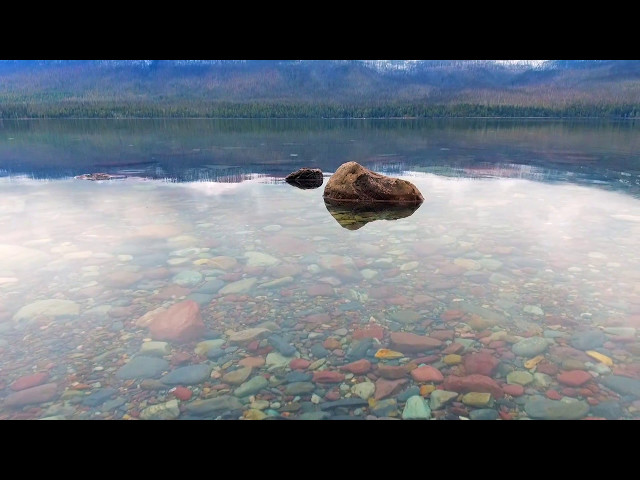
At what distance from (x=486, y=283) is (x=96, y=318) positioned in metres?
7.04

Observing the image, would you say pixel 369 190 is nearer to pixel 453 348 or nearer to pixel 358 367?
pixel 453 348

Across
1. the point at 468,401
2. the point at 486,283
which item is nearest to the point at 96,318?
the point at 468,401

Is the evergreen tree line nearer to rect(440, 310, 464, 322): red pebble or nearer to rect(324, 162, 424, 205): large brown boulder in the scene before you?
rect(324, 162, 424, 205): large brown boulder

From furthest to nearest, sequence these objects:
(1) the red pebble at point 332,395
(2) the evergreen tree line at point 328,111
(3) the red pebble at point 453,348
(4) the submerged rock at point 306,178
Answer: (2) the evergreen tree line at point 328,111, (4) the submerged rock at point 306,178, (3) the red pebble at point 453,348, (1) the red pebble at point 332,395

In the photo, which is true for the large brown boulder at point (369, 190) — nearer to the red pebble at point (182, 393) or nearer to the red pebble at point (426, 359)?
the red pebble at point (426, 359)

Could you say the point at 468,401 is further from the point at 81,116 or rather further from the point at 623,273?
the point at 81,116

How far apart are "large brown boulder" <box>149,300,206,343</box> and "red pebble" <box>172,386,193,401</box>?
3.92 feet

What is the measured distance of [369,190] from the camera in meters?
16.8

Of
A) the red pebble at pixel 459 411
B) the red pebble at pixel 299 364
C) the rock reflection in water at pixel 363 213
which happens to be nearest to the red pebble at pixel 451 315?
the red pebble at pixel 459 411

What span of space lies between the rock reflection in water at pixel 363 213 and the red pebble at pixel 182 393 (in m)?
8.23

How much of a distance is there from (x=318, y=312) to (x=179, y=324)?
225 centimetres

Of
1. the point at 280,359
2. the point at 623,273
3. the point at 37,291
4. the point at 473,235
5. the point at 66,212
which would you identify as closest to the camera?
the point at 280,359

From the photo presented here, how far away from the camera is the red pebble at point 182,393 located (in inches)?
195
